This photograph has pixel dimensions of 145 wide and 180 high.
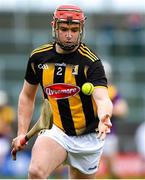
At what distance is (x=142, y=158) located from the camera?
18.2 meters

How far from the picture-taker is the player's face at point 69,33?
26.9ft

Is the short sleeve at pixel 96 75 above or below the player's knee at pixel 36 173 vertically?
above

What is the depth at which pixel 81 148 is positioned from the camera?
8531 millimetres

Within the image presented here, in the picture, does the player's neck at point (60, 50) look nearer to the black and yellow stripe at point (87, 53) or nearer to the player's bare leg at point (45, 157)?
the black and yellow stripe at point (87, 53)

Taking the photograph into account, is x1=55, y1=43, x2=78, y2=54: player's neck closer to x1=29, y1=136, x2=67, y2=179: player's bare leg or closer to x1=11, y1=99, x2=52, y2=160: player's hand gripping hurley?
x1=11, y1=99, x2=52, y2=160: player's hand gripping hurley

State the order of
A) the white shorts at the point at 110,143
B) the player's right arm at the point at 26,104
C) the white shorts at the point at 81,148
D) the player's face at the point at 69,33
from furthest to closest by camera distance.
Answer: the white shorts at the point at 110,143 → the player's right arm at the point at 26,104 → the white shorts at the point at 81,148 → the player's face at the point at 69,33

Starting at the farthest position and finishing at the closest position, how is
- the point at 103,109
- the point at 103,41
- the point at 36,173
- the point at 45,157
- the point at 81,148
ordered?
the point at 103,41 → the point at 81,148 → the point at 45,157 → the point at 36,173 → the point at 103,109

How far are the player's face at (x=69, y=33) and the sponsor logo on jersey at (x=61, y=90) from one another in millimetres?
384

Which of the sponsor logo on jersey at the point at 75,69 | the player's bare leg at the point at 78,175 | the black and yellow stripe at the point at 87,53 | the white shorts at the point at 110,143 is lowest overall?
the white shorts at the point at 110,143

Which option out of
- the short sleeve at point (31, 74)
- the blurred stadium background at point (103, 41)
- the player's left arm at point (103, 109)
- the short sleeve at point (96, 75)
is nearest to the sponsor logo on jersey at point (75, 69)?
the short sleeve at point (96, 75)

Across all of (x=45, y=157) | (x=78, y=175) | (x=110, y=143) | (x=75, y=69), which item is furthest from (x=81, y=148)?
(x=110, y=143)

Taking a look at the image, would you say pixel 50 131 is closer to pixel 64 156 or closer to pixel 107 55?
pixel 64 156

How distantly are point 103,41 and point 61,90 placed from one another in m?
13.8

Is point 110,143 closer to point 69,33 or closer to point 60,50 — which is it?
point 60,50
